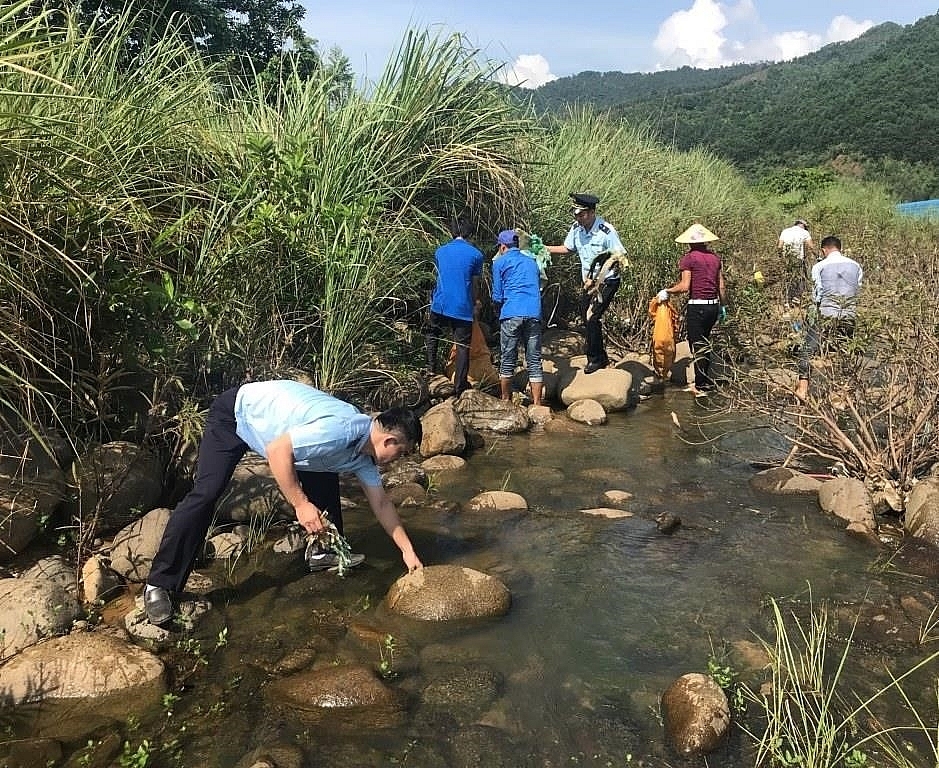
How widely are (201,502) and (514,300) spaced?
15.0 ft

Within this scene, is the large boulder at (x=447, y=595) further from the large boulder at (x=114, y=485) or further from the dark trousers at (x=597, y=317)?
the dark trousers at (x=597, y=317)

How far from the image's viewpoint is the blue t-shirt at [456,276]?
7180 millimetres

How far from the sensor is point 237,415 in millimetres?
3619

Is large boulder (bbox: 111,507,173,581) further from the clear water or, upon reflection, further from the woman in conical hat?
the woman in conical hat

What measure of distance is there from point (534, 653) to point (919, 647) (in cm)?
185

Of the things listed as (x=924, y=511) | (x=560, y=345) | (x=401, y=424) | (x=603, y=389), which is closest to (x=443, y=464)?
(x=603, y=389)

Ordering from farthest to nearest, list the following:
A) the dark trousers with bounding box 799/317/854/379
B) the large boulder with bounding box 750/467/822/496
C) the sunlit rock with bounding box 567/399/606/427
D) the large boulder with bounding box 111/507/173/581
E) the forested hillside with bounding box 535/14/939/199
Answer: the forested hillside with bounding box 535/14/939/199
the sunlit rock with bounding box 567/399/606/427
the large boulder with bounding box 750/467/822/496
the dark trousers with bounding box 799/317/854/379
the large boulder with bounding box 111/507/173/581

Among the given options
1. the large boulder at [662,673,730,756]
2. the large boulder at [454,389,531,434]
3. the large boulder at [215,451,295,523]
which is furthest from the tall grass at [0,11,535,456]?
the large boulder at [662,673,730,756]

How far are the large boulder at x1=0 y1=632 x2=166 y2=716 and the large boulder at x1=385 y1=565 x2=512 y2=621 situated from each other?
1186 mm

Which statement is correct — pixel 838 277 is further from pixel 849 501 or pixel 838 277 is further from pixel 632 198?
pixel 632 198

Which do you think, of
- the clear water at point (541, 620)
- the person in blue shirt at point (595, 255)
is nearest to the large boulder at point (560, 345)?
the person in blue shirt at point (595, 255)

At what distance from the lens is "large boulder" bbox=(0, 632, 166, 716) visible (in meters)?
3.14

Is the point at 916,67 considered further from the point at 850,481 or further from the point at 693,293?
the point at 850,481

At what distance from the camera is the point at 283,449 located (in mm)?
3248
